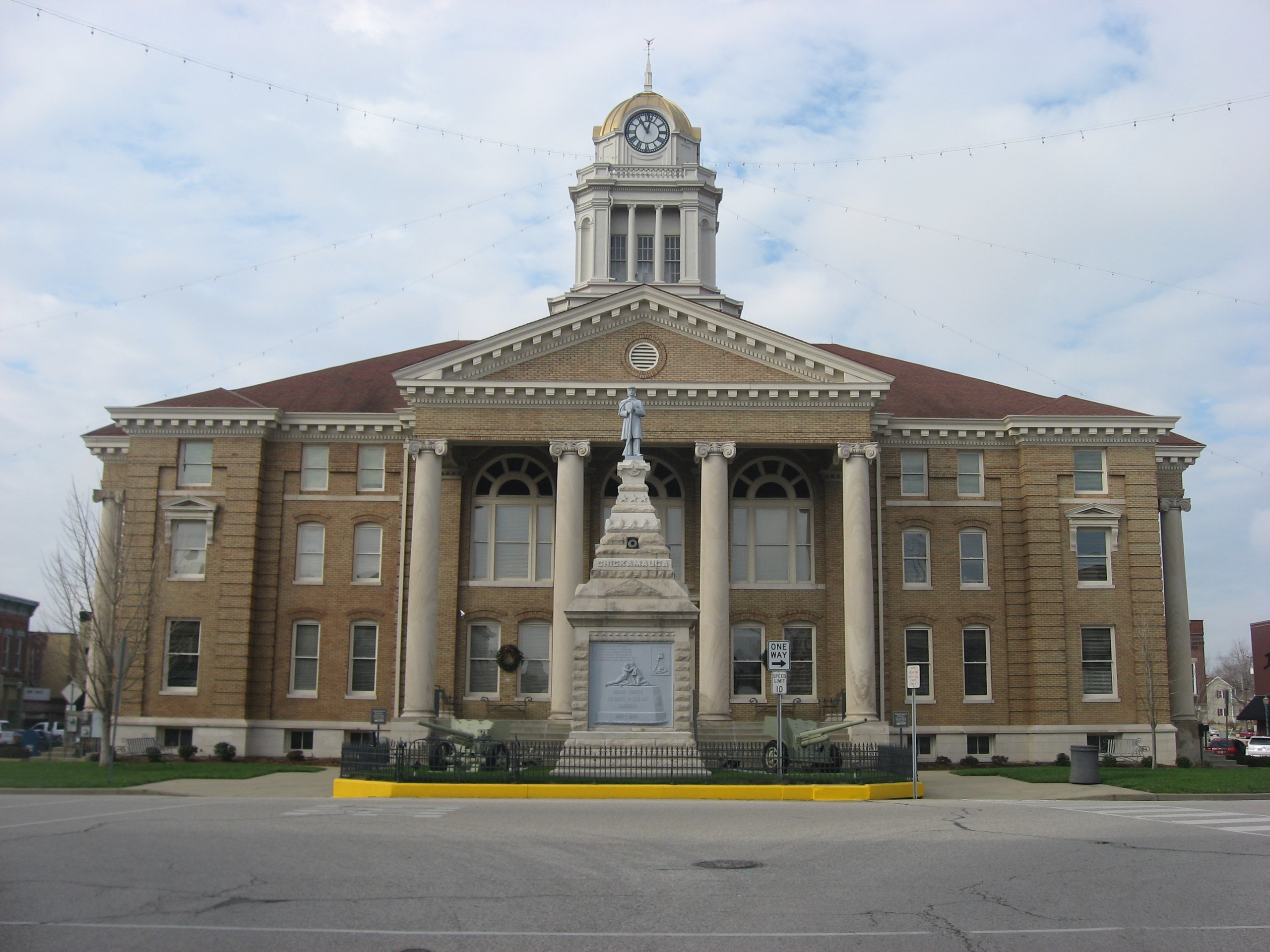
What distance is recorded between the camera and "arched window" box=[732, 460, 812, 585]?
40.9 meters

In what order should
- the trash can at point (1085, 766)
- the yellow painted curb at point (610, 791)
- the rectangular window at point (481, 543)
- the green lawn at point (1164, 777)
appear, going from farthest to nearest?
the rectangular window at point (481, 543) → the trash can at point (1085, 766) → the green lawn at point (1164, 777) → the yellow painted curb at point (610, 791)

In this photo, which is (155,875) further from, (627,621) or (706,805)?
(627,621)

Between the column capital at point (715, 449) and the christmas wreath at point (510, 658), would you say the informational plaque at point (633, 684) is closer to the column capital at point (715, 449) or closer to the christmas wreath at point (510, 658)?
the column capital at point (715, 449)

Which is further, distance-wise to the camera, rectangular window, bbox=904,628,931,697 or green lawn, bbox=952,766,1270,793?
rectangular window, bbox=904,628,931,697

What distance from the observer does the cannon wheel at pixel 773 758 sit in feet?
83.3

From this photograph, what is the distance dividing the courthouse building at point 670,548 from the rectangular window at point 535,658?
0.26 ft

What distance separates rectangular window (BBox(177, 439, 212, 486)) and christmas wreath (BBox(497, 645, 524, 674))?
36.8ft

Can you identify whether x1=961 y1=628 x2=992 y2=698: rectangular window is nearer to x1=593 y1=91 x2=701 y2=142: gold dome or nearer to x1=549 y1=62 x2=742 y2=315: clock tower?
x1=549 y1=62 x2=742 y2=315: clock tower

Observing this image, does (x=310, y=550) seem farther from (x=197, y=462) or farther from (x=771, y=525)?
(x=771, y=525)

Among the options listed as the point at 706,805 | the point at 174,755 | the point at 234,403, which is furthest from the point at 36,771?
the point at 706,805

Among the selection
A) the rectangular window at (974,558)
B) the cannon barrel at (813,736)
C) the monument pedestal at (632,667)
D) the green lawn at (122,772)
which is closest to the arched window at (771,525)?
the rectangular window at (974,558)

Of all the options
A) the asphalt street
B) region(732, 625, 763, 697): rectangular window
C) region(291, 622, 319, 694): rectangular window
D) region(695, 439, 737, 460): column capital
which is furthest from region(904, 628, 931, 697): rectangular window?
the asphalt street

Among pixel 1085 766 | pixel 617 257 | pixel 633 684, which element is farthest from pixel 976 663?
pixel 617 257

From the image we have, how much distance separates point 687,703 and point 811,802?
11.2 ft
